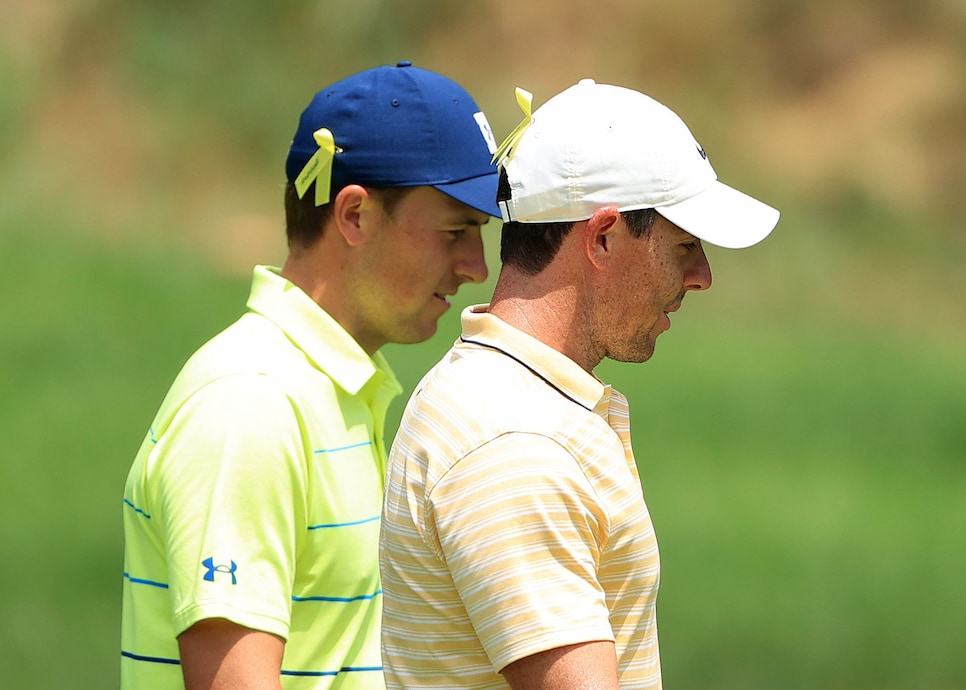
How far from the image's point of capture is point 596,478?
1.78 meters

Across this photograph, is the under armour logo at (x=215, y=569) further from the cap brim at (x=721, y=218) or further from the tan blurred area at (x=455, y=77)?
the tan blurred area at (x=455, y=77)

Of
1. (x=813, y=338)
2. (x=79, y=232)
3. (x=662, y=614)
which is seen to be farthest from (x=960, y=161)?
(x=662, y=614)

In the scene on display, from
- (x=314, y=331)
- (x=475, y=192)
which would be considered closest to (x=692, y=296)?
(x=475, y=192)

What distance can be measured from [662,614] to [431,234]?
4825 millimetres

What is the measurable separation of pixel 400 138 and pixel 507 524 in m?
1.09

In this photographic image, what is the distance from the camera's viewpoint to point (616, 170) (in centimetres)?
191

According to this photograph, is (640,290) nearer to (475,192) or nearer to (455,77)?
(475,192)

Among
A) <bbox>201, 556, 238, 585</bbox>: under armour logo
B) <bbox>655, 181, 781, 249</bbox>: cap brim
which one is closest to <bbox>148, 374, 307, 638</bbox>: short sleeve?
<bbox>201, 556, 238, 585</bbox>: under armour logo

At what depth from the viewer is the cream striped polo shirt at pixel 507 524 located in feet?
5.60

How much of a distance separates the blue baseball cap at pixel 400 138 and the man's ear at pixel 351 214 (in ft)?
0.08

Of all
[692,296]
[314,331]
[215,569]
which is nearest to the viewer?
[215,569]

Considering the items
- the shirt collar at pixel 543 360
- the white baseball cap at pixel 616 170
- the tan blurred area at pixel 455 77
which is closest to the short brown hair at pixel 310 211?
the white baseball cap at pixel 616 170

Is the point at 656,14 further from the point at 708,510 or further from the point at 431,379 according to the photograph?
the point at 431,379

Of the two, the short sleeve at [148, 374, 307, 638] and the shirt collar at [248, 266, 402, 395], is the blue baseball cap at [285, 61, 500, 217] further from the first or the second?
the short sleeve at [148, 374, 307, 638]
